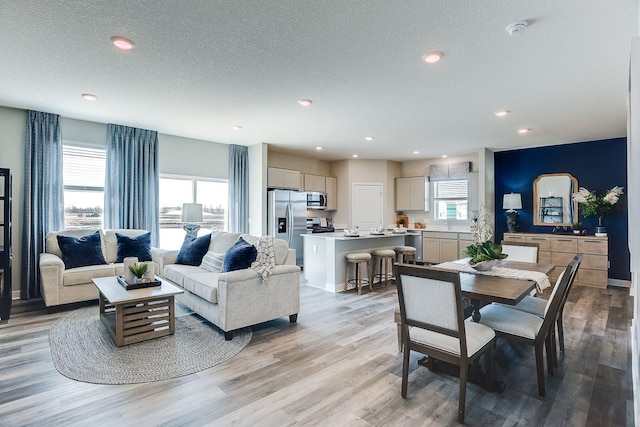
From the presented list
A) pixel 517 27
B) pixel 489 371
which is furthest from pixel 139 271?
pixel 517 27

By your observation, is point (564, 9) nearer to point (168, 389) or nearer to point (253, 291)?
point (253, 291)

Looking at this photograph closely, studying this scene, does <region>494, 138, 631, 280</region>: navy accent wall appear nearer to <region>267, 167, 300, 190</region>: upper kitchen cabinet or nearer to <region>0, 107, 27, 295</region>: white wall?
<region>267, 167, 300, 190</region>: upper kitchen cabinet

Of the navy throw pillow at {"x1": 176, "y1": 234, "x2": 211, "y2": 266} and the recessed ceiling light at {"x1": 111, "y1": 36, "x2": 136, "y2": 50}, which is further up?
the recessed ceiling light at {"x1": 111, "y1": 36, "x2": 136, "y2": 50}

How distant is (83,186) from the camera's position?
516cm

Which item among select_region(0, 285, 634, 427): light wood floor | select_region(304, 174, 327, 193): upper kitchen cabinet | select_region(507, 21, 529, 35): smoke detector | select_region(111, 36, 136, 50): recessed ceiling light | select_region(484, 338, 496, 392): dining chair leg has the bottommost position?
select_region(0, 285, 634, 427): light wood floor

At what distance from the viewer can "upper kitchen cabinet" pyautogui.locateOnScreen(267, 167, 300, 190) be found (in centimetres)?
705

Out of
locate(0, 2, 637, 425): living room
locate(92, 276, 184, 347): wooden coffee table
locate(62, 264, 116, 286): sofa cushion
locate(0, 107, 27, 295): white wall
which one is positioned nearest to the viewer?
locate(0, 2, 637, 425): living room

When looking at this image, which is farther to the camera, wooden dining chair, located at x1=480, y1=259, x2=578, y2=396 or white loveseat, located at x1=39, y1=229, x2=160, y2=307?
white loveseat, located at x1=39, y1=229, x2=160, y2=307

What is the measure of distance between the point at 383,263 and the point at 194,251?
128 inches

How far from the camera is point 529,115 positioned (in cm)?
454

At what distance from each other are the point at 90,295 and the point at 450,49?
4.94 meters

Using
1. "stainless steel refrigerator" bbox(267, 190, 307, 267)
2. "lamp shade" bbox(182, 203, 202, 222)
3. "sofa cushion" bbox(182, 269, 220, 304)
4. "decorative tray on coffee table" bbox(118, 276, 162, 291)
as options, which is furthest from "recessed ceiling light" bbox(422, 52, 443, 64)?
"stainless steel refrigerator" bbox(267, 190, 307, 267)

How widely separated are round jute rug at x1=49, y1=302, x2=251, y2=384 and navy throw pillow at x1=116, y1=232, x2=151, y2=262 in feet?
3.91

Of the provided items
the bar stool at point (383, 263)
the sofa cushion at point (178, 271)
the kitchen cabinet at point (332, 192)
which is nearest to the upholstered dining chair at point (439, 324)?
the sofa cushion at point (178, 271)
